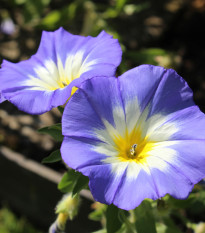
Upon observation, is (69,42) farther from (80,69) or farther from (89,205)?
(89,205)

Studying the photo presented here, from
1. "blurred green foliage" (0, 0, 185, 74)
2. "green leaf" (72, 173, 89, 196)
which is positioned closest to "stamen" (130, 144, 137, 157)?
"green leaf" (72, 173, 89, 196)

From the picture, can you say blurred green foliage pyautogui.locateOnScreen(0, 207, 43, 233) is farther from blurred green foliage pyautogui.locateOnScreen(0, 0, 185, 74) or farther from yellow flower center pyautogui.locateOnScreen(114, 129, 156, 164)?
yellow flower center pyautogui.locateOnScreen(114, 129, 156, 164)

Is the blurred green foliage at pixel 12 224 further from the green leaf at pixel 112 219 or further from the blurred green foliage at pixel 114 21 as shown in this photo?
the green leaf at pixel 112 219

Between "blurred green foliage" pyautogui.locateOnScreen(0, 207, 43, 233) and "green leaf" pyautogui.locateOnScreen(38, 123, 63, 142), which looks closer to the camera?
"green leaf" pyautogui.locateOnScreen(38, 123, 63, 142)

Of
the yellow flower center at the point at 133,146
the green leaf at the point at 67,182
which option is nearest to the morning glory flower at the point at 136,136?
the yellow flower center at the point at 133,146

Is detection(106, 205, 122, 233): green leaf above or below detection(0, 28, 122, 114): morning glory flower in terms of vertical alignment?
below

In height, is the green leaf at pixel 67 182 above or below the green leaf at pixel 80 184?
below
